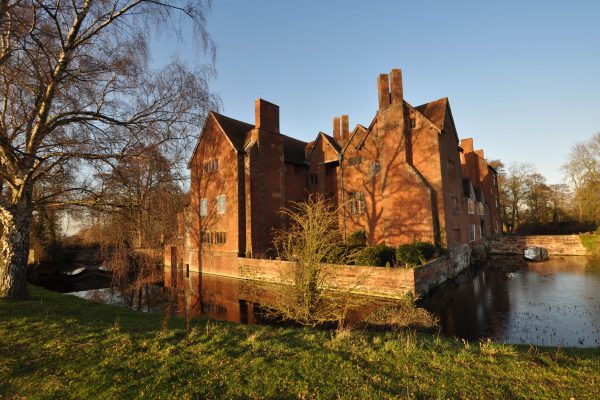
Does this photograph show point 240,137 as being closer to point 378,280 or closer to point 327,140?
point 327,140

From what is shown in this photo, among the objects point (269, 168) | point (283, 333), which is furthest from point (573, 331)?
point (269, 168)

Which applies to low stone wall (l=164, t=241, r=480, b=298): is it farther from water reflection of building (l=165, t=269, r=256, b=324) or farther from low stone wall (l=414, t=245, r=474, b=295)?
water reflection of building (l=165, t=269, r=256, b=324)

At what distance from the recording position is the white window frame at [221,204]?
26938mm

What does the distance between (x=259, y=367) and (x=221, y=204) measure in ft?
75.8

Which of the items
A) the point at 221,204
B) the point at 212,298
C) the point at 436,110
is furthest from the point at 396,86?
the point at 212,298

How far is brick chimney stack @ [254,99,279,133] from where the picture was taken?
1054 inches

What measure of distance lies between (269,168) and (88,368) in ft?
75.1

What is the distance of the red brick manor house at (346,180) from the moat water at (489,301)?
3.74m

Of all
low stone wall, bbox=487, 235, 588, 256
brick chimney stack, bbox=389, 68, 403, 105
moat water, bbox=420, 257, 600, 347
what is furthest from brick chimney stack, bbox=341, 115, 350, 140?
low stone wall, bbox=487, 235, 588, 256

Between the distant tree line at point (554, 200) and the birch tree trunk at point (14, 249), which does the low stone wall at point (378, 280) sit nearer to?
the birch tree trunk at point (14, 249)

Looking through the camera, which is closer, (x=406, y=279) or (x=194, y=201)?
(x=406, y=279)

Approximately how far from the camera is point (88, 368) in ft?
17.1

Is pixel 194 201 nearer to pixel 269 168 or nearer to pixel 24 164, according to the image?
pixel 269 168

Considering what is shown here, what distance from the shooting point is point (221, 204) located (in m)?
27.4
